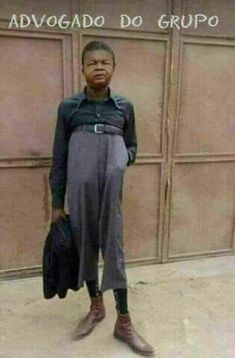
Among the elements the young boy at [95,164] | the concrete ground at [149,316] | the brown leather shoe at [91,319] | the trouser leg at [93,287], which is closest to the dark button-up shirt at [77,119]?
the young boy at [95,164]

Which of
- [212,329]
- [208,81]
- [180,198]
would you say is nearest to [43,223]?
[180,198]

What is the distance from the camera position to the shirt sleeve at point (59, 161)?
1793mm

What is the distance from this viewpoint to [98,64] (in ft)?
5.44

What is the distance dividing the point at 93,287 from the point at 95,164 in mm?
711

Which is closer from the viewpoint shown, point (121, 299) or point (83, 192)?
point (83, 192)

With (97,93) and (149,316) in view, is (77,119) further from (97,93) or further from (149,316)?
(149,316)

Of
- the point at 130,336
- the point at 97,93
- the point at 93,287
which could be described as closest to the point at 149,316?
the point at 130,336

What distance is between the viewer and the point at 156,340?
196 centimetres

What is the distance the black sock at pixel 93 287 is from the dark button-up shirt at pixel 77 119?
457 millimetres

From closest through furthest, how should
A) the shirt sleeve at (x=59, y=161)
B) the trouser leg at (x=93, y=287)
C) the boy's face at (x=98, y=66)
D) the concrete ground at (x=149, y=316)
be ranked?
1. the boy's face at (x=98, y=66)
2. the shirt sleeve at (x=59, y=161)
3. the concrete ground at (x=149, y=316)
4. the trouser leg at (x=93, y=287)

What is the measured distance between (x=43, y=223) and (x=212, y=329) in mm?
1163

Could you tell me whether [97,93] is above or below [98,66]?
below

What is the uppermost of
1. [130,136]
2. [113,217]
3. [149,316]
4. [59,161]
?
[130,136]

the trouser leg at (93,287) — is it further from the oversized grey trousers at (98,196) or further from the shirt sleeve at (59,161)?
the shirt sleeve at (59,161)
